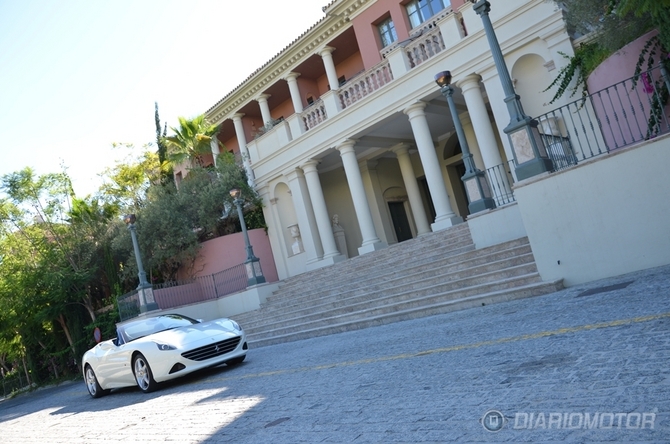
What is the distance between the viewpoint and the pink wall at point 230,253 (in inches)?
908

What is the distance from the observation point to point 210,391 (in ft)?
24.0

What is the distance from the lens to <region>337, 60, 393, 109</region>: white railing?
58.9 ft

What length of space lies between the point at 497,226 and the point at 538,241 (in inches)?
119

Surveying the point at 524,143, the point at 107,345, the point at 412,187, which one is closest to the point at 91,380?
the point at 107,345

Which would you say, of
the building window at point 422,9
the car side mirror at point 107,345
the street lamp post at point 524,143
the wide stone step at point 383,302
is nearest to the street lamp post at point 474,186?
the wide stone step at point 383,302

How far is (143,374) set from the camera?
9016 mm

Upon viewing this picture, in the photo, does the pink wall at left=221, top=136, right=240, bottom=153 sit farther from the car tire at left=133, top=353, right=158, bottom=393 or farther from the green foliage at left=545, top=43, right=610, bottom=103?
the car tire at left=133, top=353, right=158, bottom=393

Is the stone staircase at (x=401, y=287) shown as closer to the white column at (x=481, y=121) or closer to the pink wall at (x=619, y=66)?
the white column at (x=481, y=121)

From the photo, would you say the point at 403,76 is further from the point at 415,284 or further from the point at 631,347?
the point at 631,347

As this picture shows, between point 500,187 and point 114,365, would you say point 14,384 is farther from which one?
point 500,187

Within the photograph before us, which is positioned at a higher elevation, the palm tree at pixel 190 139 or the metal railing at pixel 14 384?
the palm tree at pixel 190 139

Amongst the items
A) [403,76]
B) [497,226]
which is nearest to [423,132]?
[403,76]

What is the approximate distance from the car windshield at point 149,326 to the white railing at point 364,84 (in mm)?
11069

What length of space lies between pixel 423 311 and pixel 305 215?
38.8 ft
